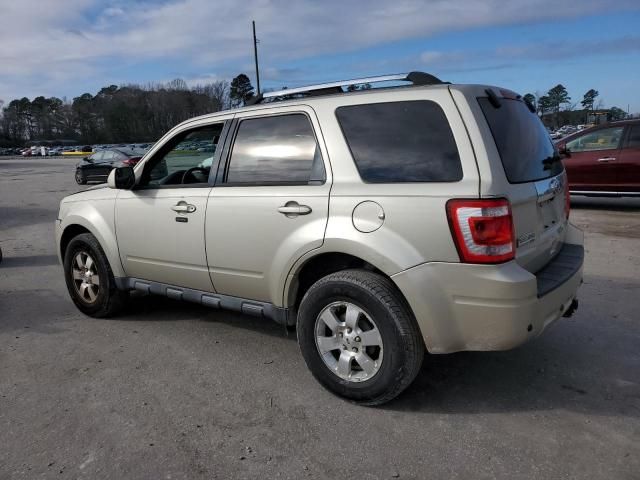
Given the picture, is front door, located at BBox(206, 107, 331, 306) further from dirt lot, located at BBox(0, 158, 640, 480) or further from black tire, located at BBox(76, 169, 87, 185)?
black tire, located at BBox(76, 169, 87, 185)

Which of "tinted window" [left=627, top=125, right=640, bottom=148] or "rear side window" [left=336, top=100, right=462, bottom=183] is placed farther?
"tinted window" [left=627, top=125, right=640, bottom=148]

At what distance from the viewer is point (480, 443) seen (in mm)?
2900

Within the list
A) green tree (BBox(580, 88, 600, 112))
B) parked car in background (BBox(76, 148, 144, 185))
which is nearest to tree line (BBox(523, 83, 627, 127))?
green tree (BBox(580, 88, 600, 112))

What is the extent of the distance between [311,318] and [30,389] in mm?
1969

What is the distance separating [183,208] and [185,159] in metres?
0.74

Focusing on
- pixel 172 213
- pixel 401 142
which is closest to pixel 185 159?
pixel 172 213

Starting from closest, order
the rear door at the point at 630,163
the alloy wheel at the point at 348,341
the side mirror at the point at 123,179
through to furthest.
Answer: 1. the alloy wheel at the point at 348,341
2. the side mirror at the point at 123,179
3. the rear door at the point at 630,163

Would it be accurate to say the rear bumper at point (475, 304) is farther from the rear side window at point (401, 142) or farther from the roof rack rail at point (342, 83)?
the roof rack rail at point (342, 83)

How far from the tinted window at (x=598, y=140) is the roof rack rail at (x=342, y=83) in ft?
27.3

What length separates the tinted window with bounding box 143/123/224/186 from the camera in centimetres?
431

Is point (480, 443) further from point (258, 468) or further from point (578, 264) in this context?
point (578, 264)

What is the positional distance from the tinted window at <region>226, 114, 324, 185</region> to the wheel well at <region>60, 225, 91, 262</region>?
201 cm

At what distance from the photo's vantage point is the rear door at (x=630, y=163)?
9789 millimetres

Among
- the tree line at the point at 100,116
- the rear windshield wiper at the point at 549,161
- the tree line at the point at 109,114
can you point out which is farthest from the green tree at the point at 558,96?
the rear windshield wiper at the point at 549,161
